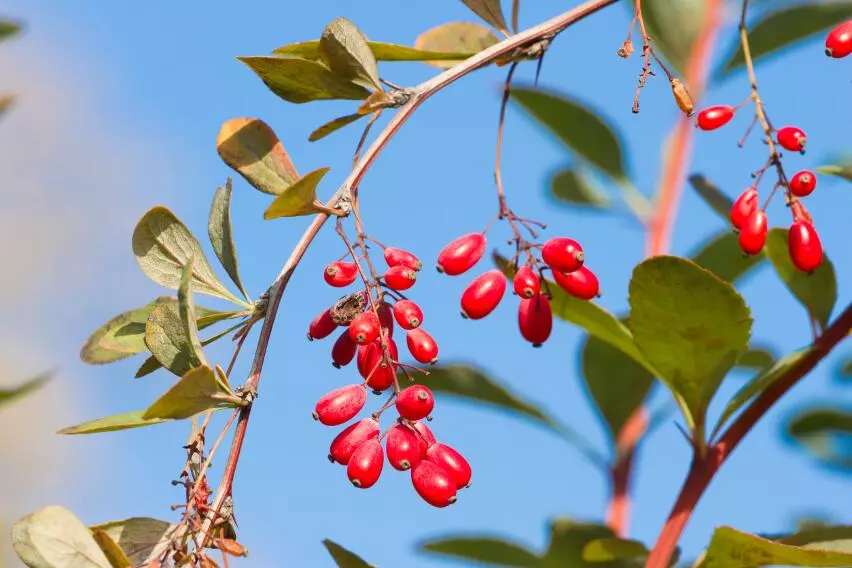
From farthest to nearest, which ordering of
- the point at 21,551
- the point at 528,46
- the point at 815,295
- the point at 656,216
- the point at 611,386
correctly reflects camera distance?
the point at 656,216
the point at 611,386
the point at 815,295
the point at 528,46
the point at 21,551

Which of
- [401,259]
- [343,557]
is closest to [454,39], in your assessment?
[401,259]

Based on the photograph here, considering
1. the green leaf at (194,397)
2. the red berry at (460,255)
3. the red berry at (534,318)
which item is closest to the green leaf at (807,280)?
the red berry at (534,318)

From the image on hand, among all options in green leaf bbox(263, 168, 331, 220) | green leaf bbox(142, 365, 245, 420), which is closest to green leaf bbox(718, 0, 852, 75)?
green leaf bbox(263, 168, 331, 220)

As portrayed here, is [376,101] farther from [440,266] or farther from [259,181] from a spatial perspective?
[440,266]

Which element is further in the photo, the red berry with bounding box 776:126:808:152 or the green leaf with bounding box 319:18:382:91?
the red berry with bounding box 776:126:808:152

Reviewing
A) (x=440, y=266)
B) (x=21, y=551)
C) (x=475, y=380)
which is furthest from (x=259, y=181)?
(x=475, y=380)

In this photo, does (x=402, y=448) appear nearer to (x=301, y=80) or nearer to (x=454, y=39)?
(x=301, y=80)

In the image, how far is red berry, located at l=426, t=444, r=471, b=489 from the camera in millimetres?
1653

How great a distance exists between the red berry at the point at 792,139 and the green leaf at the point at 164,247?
3.23 ft

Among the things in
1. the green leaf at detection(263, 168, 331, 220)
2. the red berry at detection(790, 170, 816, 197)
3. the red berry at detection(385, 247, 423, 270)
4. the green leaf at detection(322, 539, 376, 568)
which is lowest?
the green leaf at detection(322, 539, 376, 568)

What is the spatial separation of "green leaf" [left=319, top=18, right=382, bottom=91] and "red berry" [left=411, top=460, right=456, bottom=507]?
57cm

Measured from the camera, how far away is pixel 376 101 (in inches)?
64.1

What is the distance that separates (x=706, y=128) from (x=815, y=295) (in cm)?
45

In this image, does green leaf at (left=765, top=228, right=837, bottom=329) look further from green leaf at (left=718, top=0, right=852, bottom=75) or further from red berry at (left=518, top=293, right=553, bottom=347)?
A: green leaf at (left=718, top=0, right=852, bottom=75)
